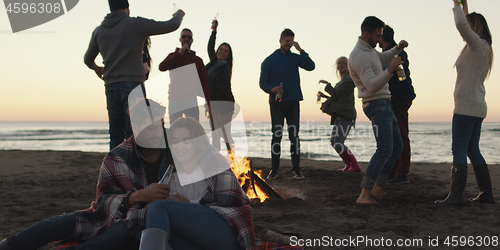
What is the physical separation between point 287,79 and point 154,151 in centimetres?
377

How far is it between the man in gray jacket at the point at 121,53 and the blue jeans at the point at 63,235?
1466mm

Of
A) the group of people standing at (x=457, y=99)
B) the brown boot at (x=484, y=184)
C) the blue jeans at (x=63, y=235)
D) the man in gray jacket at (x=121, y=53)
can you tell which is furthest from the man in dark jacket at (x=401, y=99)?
the blue jeans at (x=63, y=235)

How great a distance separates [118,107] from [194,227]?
1991mm

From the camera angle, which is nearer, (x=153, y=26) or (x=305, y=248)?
(x=305, y=248)

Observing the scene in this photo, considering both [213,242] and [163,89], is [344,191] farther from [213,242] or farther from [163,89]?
[213,242]

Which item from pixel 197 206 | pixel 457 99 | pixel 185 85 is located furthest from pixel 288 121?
pixel 197 206

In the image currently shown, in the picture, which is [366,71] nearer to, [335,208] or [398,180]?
[335,208]

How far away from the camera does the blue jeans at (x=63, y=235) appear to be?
209 centimetres

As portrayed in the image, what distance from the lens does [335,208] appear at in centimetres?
408

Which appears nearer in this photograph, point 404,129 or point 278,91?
point 404,129

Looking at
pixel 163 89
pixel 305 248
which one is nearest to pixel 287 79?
pixel 163 89

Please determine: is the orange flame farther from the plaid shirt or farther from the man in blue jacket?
the plaid shirt

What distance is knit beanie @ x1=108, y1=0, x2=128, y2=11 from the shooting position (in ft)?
12.1

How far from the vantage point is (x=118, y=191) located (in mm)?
2332
